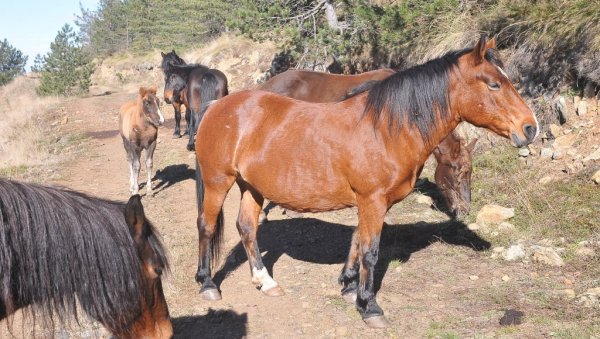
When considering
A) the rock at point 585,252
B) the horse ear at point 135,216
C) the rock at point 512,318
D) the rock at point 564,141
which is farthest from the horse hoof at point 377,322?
the rock at point 564,141

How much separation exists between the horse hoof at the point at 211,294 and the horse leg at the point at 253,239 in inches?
13.9

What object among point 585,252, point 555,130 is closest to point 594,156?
point 555,130

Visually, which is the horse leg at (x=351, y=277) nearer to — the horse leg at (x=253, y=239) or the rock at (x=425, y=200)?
the horse leg at (x=253, y=239)

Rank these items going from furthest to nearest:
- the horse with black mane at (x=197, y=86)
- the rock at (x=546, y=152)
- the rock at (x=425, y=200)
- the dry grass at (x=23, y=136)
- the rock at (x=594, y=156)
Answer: the dry grass at (x=23, y=136) → the horse with black mane at (x=197, y=86) → the rock at (x=425, y=200) → the rock at (x=546, y=152) → the rock at (x=594, y=156)

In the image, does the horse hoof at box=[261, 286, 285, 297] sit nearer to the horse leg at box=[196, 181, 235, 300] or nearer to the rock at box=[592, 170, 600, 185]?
the horse leg at box=[196, 181, 235, 300]

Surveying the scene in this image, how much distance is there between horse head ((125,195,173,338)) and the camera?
2.51m

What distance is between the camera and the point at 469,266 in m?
5.20

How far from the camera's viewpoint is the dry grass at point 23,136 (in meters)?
11.9

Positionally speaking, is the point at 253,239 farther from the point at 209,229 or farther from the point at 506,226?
the point at 506,226

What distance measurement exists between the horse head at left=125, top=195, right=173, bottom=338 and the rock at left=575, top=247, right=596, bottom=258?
3947mm

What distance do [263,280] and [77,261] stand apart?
8.62 feet

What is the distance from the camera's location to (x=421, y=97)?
4078 mm

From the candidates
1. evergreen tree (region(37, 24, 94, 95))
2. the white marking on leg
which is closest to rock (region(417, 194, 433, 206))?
the white marking on leg

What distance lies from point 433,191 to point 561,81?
235cm
